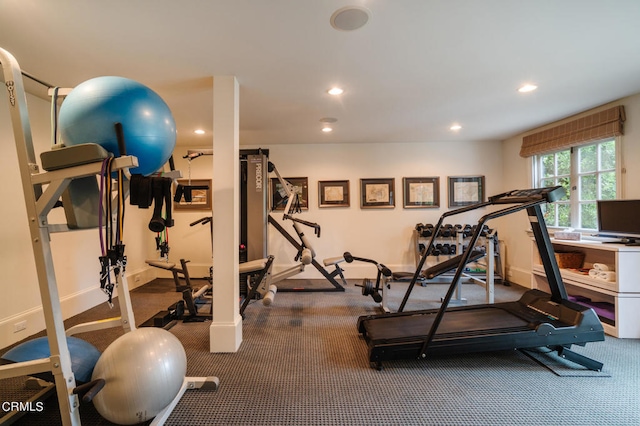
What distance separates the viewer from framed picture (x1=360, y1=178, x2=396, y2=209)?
4.70 m

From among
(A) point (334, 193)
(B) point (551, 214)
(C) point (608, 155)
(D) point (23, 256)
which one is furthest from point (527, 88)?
(D) point (23, 256)

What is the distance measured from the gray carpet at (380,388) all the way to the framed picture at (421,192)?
274 centimetres

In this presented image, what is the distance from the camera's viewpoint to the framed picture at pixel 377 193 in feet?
15.4

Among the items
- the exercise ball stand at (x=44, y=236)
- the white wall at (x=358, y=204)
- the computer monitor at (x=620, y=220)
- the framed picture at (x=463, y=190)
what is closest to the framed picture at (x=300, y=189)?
the white wall at (x=358, y=204)

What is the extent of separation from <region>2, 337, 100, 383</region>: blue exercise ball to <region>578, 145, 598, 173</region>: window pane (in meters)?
5.30

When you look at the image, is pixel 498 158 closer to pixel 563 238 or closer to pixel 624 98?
pixel 624 98

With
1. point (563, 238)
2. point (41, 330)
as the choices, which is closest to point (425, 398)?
point (563, 238)

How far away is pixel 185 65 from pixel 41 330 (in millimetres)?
3015

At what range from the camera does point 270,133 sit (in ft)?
13.2

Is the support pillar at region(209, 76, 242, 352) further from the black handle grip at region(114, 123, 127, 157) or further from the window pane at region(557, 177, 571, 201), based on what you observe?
the window pane at region(557, 177, 571, 201)

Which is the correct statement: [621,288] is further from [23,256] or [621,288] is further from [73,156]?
[23,256]

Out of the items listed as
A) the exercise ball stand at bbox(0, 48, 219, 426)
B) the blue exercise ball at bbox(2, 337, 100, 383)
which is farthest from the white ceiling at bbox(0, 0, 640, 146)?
the blue exercise ball at bbox(2, 337, 100, 383)

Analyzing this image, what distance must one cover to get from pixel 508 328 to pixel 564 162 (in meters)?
2.94

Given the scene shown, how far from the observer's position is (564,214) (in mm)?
3641
